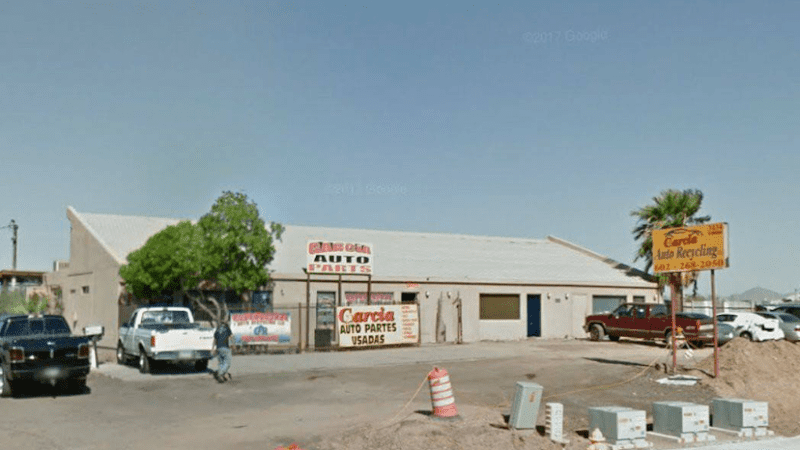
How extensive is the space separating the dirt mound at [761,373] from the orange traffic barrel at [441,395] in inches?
307

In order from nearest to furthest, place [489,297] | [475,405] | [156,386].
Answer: [475,405] < [156,386] < [489,297]

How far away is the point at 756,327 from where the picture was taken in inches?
1291

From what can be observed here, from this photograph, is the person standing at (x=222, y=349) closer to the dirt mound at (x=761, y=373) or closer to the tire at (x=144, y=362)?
the tire at (x=144, y=362)

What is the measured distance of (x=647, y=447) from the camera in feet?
41.0

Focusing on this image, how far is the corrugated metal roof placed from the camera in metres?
35.5

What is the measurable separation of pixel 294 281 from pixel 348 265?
119 inches

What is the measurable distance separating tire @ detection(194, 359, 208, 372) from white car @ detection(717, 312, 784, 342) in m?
21.7

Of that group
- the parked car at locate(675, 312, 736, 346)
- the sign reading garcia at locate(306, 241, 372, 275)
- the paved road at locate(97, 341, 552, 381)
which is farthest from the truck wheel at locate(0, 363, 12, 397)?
the parked car at locate(675, 312, 736, 346)

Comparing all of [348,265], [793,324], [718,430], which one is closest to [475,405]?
[718,430]

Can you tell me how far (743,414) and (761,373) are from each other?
7.81 m

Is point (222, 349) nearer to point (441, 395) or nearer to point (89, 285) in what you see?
point (441, 395)

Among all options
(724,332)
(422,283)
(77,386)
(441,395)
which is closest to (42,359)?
(77,386)

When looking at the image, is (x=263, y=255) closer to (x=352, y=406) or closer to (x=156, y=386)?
(x=156, y=386)

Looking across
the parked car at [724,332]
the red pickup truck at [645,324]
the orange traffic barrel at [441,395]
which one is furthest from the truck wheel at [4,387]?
Result: the parked car at [724,332]
